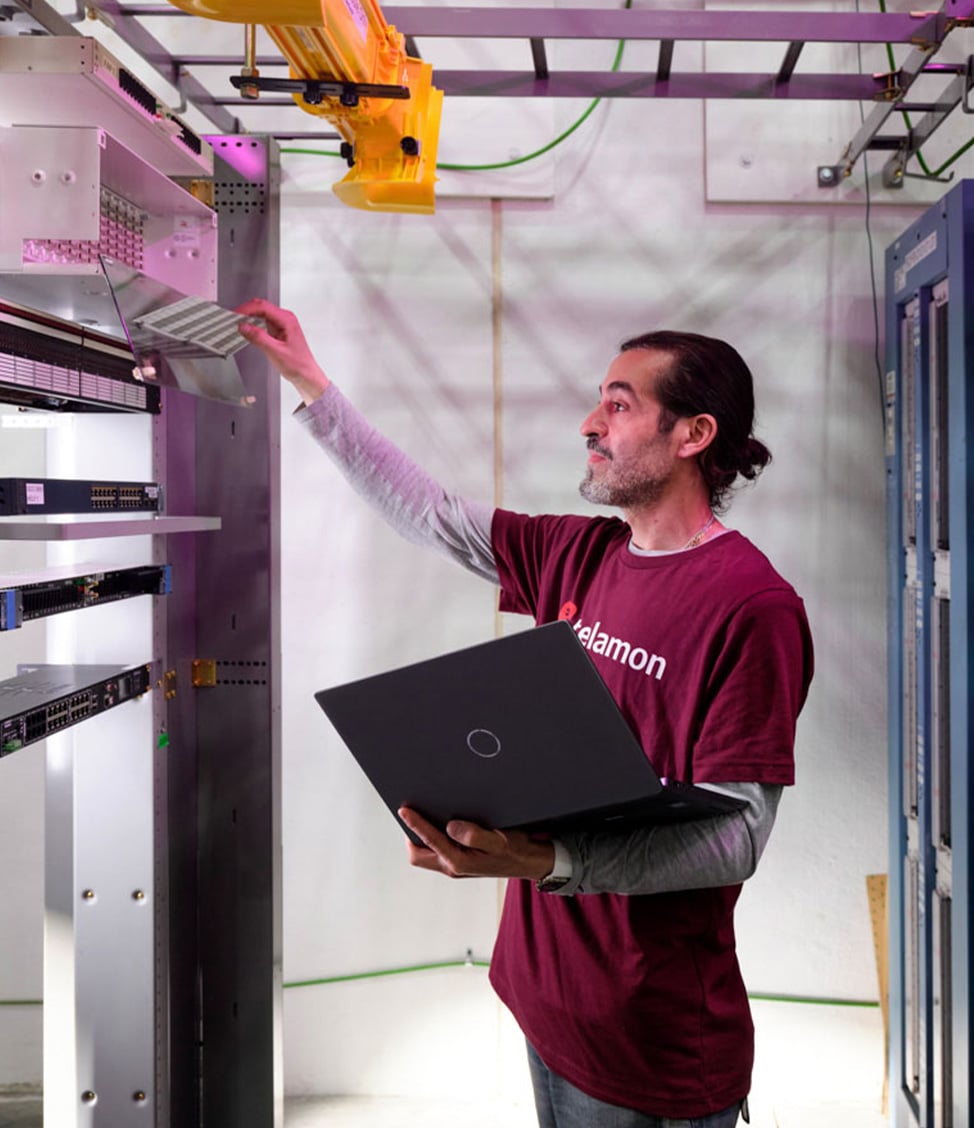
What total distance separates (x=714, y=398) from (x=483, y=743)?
2.25ft

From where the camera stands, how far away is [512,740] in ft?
3.37

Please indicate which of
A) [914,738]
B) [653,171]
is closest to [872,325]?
[653,171]

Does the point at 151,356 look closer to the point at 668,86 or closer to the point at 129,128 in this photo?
the point at 129,128

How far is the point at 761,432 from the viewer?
8.66 feet

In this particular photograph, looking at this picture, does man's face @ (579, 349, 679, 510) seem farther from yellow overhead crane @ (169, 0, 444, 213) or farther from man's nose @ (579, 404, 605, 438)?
yellow overhead crane @ (169, 0, 444, 213)

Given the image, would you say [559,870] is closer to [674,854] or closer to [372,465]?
[674,854]

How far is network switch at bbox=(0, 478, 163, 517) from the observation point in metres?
1.30

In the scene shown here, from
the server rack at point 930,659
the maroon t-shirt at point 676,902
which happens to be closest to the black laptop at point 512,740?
the maroon t-shirt at point 676,902

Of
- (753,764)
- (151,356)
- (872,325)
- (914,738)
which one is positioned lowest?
(914,738)

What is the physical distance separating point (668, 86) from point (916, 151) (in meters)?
0.71

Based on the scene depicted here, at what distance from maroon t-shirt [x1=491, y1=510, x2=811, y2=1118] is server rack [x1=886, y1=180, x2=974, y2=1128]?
35.6 inches

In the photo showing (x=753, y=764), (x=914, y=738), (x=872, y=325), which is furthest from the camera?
(x=872, y=325)

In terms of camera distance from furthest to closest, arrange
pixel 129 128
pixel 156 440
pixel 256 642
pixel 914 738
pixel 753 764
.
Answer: pixel 914 738 → pixel 256 642 → pixel 156 440 → pixel 129 128 → pixel 753 764

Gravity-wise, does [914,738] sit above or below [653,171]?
below
